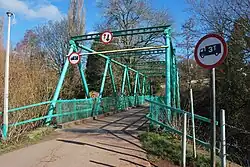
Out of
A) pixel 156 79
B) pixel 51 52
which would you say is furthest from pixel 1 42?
pixel 156 79

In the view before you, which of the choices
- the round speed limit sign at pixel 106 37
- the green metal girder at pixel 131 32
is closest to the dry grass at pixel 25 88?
the green metal girder at pixel 131 32

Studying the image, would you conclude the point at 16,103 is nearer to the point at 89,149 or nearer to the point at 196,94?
the point at 89,149

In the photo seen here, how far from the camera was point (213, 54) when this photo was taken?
4.70 m

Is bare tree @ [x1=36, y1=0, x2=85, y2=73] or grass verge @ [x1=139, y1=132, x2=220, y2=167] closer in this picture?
grass verge @ [x1=139, y1=132, x2=220, y2=167]

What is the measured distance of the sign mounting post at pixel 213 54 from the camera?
4562 millimetres

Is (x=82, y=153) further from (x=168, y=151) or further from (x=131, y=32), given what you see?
(x=131, y=32)

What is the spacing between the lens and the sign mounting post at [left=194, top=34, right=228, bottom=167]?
456 cm

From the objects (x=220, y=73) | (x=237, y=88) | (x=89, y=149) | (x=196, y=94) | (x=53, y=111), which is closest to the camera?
(x=89, y=149)

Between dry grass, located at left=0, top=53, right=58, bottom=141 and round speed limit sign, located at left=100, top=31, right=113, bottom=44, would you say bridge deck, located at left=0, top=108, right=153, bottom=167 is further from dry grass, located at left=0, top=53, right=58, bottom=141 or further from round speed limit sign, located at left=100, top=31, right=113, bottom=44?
round speed limit sign, located at left=100, top=31, right=113, bottom=44

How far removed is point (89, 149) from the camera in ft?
24.7

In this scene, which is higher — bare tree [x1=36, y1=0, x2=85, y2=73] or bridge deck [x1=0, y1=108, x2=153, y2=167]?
bare tree [x1=36, y1=0, x2=85, y2=73]

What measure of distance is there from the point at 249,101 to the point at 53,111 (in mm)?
10824

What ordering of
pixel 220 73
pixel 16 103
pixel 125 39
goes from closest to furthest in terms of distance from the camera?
pixel 16 103 → pixel 220 73 → pixel 125 39

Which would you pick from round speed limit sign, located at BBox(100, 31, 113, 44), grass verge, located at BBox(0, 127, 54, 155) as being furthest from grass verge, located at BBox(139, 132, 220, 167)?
round speed limit sign, located at BBox(100, 31, 113, 44)
